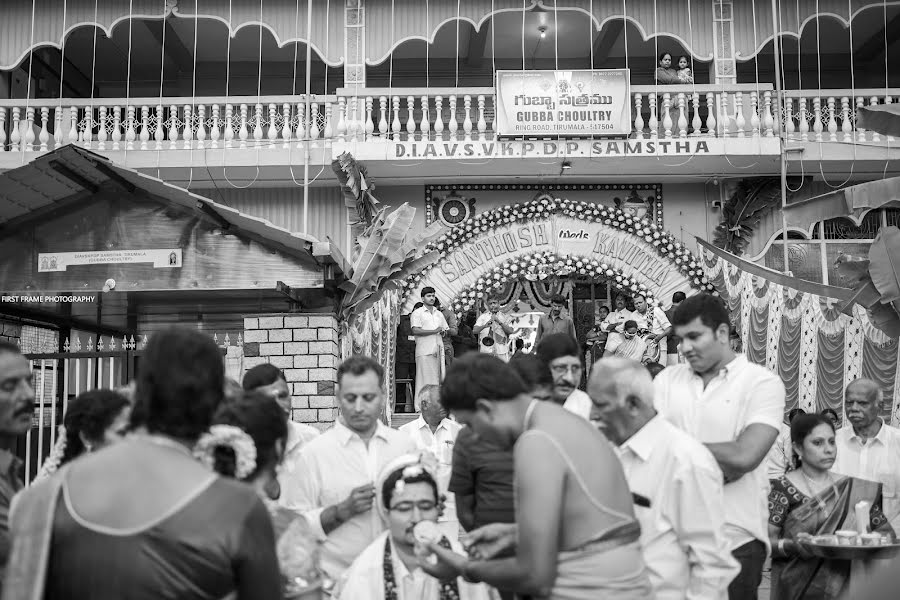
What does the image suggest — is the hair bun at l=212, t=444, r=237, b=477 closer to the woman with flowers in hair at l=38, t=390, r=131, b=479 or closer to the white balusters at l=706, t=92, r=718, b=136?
the woman with flowers in hair at l=38, t=390, r=131, b=479

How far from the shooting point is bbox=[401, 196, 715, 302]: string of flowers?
46.8 feet

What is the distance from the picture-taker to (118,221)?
7523 millimetres

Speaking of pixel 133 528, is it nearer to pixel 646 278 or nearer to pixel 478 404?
pixel 478 404

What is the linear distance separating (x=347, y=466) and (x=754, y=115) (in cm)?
1154

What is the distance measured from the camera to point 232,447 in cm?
262

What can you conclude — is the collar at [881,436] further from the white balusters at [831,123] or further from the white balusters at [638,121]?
the white balusters at [831,123]

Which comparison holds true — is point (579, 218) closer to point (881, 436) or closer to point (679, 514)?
point (881, 436)

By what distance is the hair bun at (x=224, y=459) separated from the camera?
2.61m

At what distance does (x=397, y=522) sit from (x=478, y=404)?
0.98 metres

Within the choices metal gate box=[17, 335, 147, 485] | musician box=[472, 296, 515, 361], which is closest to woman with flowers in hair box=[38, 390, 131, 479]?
metal gate box=[17, 335, 147, 485]

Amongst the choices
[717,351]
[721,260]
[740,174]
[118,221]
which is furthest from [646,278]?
[717,351]

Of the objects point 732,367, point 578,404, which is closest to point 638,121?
point 578,404

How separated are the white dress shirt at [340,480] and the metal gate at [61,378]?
3373 mm

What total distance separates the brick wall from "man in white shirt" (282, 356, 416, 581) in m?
3.42
